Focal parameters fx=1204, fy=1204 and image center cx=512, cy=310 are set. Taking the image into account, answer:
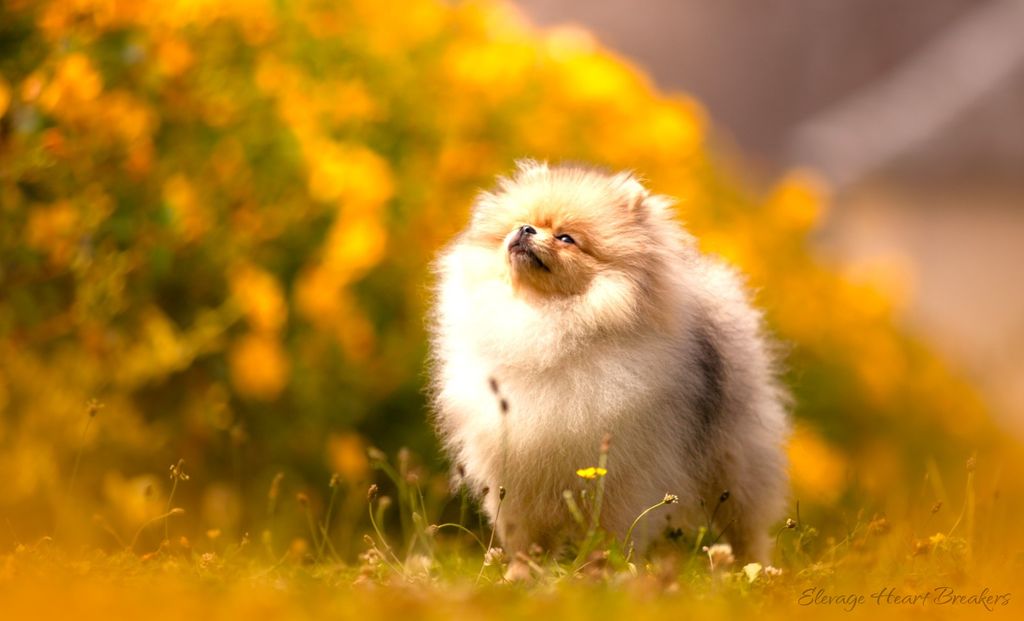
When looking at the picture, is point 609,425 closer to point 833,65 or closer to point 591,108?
point 591,108

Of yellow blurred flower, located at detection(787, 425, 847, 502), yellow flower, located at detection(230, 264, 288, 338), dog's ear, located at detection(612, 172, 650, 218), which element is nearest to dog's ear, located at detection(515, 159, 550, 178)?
dog's ear, located at detection(612, 172, 650, 218)

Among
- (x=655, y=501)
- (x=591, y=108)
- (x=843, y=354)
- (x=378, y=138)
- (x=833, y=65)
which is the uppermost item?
(x=833, y=65)

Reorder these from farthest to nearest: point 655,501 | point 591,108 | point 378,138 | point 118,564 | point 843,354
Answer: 1. point 843,354
2. point 591,108
3. point 378,138
4. point 655,501
5. point 118,564

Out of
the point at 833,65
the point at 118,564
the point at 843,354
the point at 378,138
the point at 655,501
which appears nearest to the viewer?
the point at 118,564

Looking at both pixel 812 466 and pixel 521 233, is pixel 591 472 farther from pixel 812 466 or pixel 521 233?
pixel 812 466

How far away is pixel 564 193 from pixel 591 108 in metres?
2.82

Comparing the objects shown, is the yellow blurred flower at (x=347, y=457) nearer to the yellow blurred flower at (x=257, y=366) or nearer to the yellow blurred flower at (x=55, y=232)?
the yellow blurred flower at (x=257, y=366)

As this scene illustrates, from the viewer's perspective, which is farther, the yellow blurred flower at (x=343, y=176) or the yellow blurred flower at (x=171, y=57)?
the yellow blurred flower at (x=343, y=176)

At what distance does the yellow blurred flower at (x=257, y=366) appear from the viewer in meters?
4.75

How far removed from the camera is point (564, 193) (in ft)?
11.9

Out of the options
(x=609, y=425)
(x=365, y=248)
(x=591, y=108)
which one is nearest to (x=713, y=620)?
(x=609, y=425)

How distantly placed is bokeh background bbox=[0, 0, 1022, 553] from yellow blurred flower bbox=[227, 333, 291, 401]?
0.04 feet

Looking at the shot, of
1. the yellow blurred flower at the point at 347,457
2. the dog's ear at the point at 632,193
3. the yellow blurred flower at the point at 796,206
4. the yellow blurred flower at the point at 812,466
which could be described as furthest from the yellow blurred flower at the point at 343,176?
the yellow blurred flower at the point at 796,206

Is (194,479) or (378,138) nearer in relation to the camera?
(194,479)
